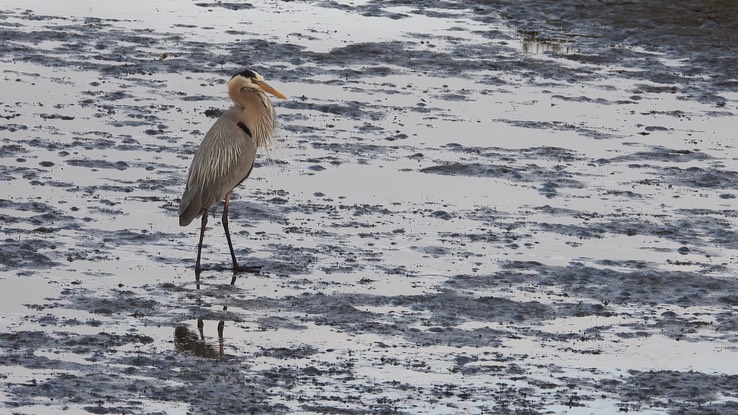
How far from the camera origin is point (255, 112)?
518 inches

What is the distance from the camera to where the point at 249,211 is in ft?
45.1

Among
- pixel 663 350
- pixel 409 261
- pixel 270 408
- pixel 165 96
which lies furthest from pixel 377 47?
pixel 270 408

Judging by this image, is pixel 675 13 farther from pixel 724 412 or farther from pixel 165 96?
pixel 724 412

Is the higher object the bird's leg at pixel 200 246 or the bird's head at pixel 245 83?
the bird's head at pixel 245 83

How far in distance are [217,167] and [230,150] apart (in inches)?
7.6

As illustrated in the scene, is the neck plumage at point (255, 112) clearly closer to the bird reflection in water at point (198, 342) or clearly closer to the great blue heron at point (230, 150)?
the great blue heron at point (230, 150)

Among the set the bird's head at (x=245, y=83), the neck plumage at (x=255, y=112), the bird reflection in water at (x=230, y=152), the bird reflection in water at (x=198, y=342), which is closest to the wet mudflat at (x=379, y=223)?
the bird reflection in water at (x=198, y=342)

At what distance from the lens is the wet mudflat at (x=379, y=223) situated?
991 centimetres

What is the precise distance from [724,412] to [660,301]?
2.40m

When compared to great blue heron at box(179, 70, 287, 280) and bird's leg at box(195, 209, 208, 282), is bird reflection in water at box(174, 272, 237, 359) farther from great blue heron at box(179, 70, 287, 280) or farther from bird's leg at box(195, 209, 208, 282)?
great blue heron at box(179, 70, 287, 280)

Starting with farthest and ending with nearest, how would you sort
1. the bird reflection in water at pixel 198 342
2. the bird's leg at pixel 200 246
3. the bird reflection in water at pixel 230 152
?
the bird reflection in water at pixel 230 152 → the bird's leg at pixel 200 246 → the bird reflection in water at pixel 198 342

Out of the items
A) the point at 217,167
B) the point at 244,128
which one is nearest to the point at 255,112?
the point at 244,128

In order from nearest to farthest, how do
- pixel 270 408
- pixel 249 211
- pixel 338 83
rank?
pixel 270 408 → pixel 249 211 → pixel 338 83

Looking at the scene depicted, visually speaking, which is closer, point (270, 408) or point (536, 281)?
point (270, 408)
